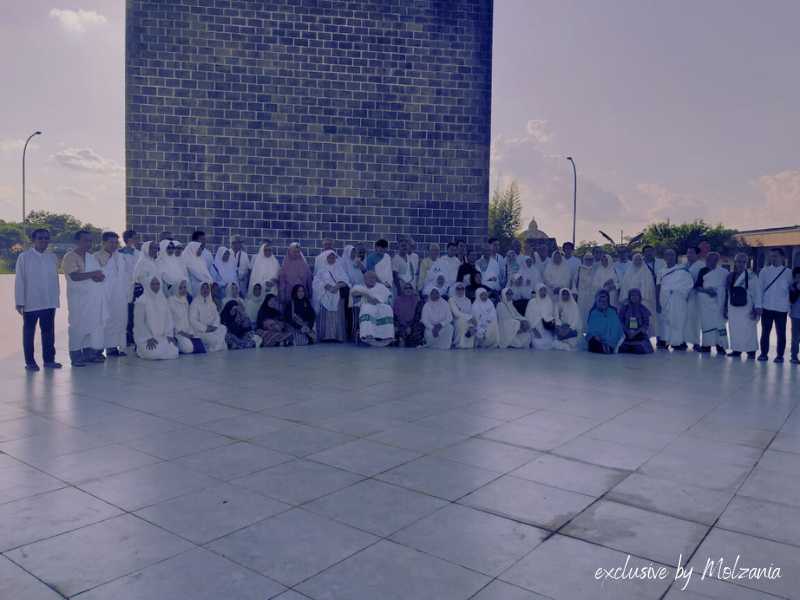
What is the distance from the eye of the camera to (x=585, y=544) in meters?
→ 2.72

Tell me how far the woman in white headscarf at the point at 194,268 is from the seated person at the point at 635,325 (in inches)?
210

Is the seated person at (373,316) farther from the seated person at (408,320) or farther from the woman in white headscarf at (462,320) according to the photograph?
the woman in white headscarf at (462,320)

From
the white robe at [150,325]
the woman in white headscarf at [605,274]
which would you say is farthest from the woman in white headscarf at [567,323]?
the white robe at [150,325]

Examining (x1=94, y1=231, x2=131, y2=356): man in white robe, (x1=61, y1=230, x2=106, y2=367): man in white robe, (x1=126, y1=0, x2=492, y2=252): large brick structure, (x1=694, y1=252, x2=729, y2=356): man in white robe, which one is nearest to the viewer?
(x1=61, y1=230, x2=106, y2=367): man in white robe

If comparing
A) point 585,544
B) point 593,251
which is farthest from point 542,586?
point 593,251

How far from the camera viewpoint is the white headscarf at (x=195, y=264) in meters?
8.27

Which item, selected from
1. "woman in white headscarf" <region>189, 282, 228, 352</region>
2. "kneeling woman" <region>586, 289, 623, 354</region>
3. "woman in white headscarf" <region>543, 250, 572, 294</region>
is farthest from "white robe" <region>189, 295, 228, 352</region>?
"kneeling woman" <region>586, 289, 623, 354</region>

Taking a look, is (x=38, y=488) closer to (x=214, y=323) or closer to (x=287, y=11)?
(x=214, y=323)

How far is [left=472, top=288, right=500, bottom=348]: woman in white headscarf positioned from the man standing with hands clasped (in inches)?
193

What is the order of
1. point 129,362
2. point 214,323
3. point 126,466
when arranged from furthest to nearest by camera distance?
point 214,323
point 129,362
point 126,466

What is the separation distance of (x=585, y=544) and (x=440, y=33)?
32.0ft

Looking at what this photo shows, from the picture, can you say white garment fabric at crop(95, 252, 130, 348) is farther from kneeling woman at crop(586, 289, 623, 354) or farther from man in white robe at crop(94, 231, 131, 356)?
kneeling woman at crop(586, 289, 623, 354)

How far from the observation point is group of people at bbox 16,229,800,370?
25.3ft

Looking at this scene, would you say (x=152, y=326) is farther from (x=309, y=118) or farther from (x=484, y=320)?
(x=309, y=118)
